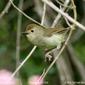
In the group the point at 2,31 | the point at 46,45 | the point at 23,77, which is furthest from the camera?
the point at 2,31

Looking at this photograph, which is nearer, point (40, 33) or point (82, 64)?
point (40, 33)

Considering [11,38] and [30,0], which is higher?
[30,0]

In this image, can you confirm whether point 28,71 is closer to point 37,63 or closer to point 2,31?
point 37,63

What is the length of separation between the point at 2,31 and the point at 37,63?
1.75ft

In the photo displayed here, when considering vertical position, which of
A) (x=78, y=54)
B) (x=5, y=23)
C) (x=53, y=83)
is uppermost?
(x=5, y=23)

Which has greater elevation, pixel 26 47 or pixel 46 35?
pixel 46 35

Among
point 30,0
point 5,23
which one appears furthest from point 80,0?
point 5,23

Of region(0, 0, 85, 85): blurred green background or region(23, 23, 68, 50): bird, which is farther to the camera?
region(0, 0, 85, 85): blurred green background

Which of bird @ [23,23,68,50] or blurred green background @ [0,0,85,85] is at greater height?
bird @ [23,23,68,50]

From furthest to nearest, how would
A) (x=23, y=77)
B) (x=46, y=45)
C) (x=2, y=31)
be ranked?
(x=2, y=31) < (x=23, y=77) < (x=46, y=45)

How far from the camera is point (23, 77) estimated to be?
14.0ft

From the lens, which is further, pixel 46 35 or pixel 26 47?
pixel 26 47

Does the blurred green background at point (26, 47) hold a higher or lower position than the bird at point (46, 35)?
lower

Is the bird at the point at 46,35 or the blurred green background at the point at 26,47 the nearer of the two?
the bird at the point at 46,35
